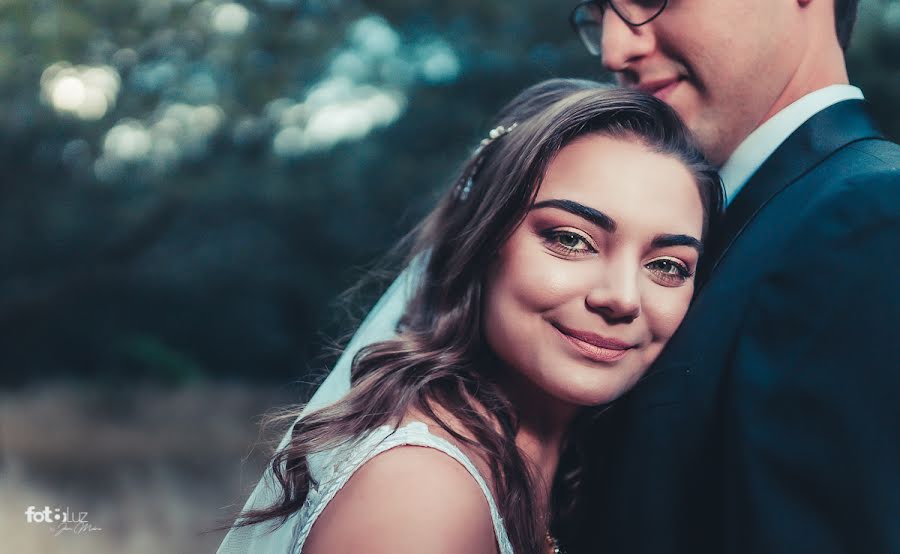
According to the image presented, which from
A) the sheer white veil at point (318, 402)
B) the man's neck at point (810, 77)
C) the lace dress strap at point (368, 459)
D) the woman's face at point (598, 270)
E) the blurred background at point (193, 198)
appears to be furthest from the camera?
the blurred background at point (193, 198)

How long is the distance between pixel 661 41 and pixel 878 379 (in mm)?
961

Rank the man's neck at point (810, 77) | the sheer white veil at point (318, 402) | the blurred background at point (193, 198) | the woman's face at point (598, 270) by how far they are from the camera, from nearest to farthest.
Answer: the woman's face at point (598, 270)
the sheer white veil at point (318, 402)
the man's neck at point (810, 77)
the blurred background at point (193, 198)

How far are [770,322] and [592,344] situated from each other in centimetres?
33

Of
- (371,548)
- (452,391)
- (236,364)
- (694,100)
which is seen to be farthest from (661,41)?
(236,364)

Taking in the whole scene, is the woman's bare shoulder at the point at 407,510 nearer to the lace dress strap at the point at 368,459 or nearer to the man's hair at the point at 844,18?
the lace dress strap at the point at 368,459

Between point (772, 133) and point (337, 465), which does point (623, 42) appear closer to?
point (772, 133)

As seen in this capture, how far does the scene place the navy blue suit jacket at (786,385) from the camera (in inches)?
57.2

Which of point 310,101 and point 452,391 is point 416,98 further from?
point 452,391

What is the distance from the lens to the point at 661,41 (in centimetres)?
207

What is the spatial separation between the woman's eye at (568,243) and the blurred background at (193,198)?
4.82 m

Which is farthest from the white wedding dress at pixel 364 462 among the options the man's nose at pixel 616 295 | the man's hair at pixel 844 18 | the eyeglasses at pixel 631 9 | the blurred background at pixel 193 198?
the blurred background at pixel 193 198

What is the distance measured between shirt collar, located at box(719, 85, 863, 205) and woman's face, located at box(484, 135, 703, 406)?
0.22 metres

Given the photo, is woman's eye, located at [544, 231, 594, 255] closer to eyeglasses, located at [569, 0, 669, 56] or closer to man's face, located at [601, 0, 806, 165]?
man's face, located at [601, 0, 806, 165]

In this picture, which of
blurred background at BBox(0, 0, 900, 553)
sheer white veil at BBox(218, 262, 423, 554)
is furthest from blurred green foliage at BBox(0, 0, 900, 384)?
sheer white veil at BBox(218, 262, 423, 554)
